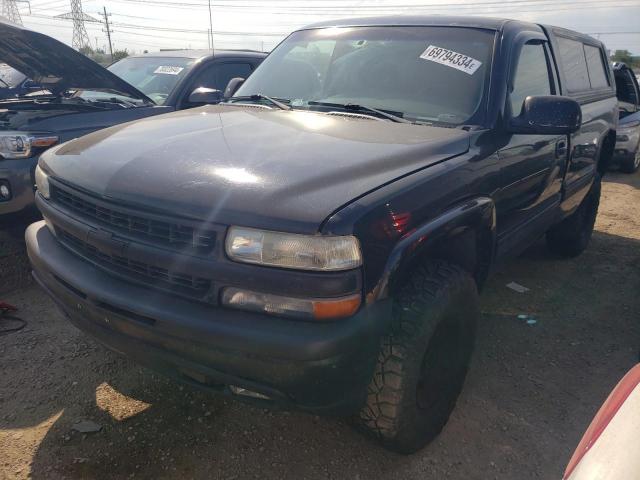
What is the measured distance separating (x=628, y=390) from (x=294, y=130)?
1.70 m

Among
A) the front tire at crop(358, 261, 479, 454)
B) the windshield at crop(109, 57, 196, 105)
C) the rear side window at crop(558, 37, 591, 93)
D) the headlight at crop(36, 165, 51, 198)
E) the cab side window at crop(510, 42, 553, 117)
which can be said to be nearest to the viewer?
the front tire at crop(358, 261, 479, 454)

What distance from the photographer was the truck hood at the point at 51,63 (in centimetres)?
392

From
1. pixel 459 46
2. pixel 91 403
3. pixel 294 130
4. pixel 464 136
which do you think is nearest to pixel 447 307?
pixel 464 136

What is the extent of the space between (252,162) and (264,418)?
1.28 meters

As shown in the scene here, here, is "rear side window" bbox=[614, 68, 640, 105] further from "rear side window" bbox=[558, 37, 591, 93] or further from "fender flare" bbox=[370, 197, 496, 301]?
"fender flare" bbox=[370, 197, 496, 301]

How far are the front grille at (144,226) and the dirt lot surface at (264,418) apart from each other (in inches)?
39.9

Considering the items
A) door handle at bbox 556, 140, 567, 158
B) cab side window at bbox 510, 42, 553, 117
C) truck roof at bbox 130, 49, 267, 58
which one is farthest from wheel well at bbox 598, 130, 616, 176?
truck roof at bbox 130, 49, 267, 58

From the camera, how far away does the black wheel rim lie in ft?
7.47

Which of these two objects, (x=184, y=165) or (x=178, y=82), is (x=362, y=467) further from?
(x=178, y=82)

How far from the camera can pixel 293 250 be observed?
1729 millimetres

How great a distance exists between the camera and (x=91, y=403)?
8.63 feet

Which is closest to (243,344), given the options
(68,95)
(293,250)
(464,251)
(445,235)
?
(293,250)

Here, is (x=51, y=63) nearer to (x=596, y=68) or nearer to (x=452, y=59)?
(x=452, y=59)

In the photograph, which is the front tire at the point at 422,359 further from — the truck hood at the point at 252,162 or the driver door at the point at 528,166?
the driver door at the point at 528,166
